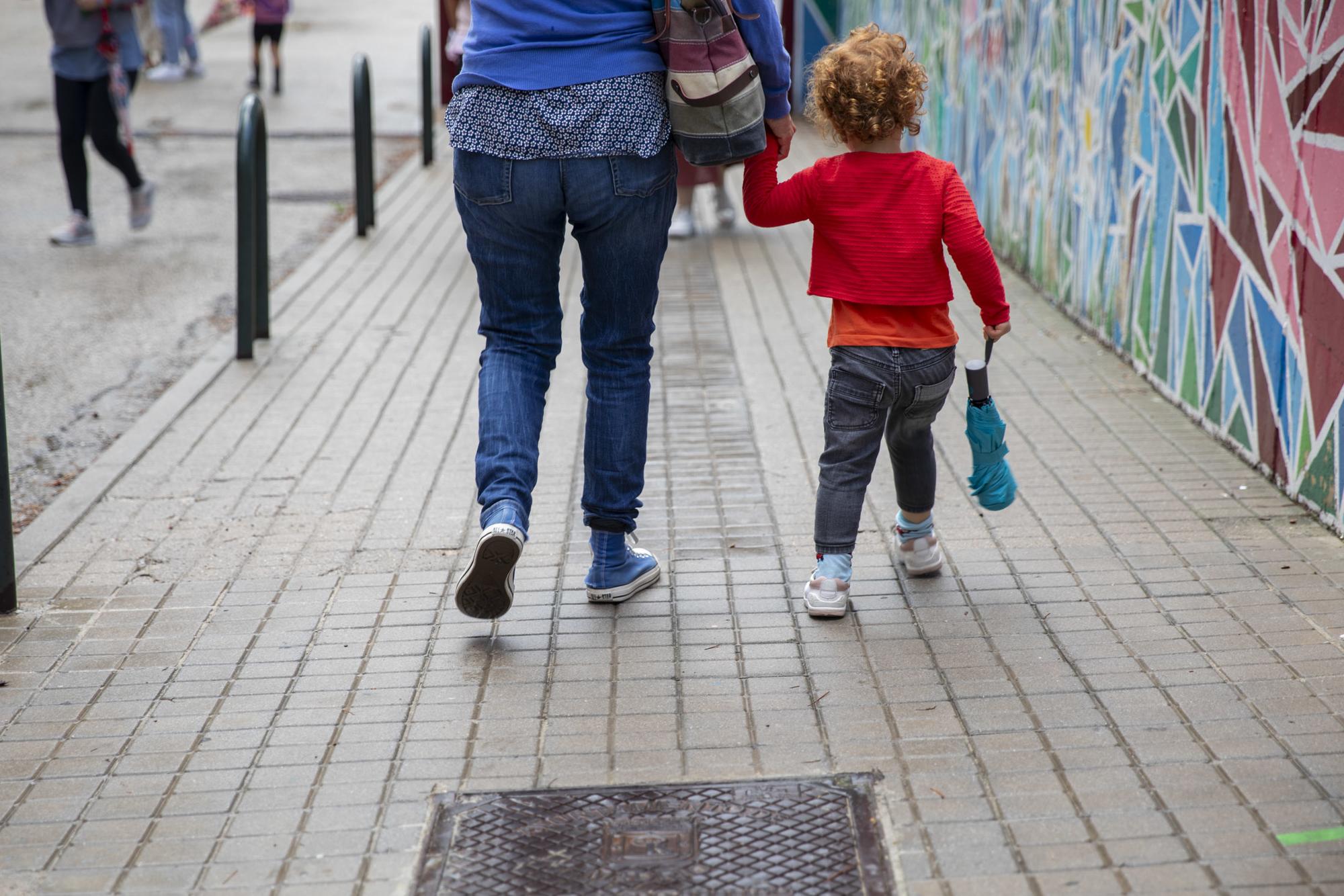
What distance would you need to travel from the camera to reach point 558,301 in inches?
151

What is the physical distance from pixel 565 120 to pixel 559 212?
0.79 feet

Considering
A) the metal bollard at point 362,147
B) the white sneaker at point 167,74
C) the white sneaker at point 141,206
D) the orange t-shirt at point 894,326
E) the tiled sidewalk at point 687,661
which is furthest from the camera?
the white sneaker at point 167,74

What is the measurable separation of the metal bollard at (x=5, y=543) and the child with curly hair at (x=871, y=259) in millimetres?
2061

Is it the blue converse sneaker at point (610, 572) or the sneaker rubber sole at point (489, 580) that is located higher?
the sneaker rubber sole at point (489, 580)

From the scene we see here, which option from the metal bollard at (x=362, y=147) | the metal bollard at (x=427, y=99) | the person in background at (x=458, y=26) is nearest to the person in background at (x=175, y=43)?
the metal bollard at (x=427, y=99)

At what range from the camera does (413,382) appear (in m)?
6.32

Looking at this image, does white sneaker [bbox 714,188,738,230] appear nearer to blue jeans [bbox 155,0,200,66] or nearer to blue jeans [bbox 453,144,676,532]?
blue jeans [bbox 453,144,676,532]

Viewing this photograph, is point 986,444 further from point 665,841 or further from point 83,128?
point 83,128

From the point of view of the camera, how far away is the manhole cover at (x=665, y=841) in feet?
9.17

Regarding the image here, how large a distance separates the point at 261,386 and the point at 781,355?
2257 mm

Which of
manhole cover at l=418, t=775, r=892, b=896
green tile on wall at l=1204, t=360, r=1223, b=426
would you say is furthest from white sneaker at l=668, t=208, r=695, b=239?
manhole cover at l=418, t=775, r=892, b=896

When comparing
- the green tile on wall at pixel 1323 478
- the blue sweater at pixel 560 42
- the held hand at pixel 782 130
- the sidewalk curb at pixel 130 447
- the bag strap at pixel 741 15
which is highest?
the bag strap at pixel 741 15

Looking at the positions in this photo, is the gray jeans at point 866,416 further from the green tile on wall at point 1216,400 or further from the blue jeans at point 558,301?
the green tile on wall at point 1216,400

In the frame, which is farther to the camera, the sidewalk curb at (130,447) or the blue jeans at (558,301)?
the sidewalk curb at (130,447)
